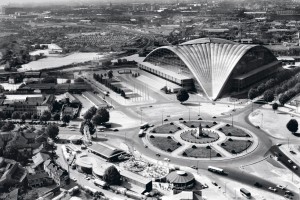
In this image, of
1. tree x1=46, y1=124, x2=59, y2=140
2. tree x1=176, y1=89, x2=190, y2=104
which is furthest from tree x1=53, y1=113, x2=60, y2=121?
tree x1=176, y1=89, x2=190, y2=104

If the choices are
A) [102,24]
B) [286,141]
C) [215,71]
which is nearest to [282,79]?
[215,71]

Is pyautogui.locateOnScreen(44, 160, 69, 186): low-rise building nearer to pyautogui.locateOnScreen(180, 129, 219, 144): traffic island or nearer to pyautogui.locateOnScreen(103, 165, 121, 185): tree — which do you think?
pyautogui.locateOnScreen(103, 165, 121, 185): tree

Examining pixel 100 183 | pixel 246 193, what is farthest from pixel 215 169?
pixel 100 183

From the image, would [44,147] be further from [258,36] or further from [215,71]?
[258,36]

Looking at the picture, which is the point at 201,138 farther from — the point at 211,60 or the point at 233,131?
the point at 211,60

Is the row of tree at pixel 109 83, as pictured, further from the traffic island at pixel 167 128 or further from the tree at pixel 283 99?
the tree at pixel 283 99

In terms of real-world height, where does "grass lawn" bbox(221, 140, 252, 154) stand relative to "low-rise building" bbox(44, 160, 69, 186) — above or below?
below
